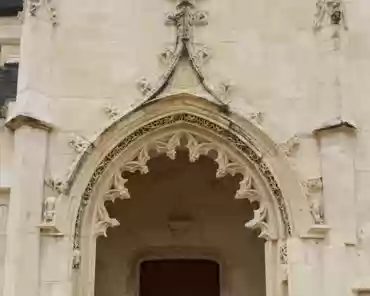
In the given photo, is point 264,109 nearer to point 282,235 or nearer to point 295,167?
point 295,167

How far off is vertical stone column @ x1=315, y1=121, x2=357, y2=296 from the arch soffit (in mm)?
286

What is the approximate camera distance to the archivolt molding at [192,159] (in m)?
8.12

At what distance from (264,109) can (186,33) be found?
1092 mm

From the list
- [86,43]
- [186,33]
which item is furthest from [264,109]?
[86,43]

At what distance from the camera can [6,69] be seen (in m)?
8.73

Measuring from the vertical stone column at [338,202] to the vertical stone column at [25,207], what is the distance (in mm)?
2651

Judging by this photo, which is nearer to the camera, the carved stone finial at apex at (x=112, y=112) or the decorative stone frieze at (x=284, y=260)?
the decorative stone frieze at (x=284, y=260)

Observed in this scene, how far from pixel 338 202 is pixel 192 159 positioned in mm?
1459

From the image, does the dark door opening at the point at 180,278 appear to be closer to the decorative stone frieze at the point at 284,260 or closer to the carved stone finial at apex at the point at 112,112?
the decorative stone frieze at the point at 284,260

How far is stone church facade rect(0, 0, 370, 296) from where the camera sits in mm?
7910

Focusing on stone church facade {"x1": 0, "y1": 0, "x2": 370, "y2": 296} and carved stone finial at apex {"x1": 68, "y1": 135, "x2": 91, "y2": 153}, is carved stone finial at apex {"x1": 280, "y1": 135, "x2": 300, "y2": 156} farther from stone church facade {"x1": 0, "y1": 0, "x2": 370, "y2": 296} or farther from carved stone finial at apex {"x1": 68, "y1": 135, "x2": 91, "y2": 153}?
carved stone finial at apex {"x1": 68, "y1": 135, "x2": 91, "y2": 153}

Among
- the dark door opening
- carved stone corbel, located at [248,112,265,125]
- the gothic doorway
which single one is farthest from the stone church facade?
the dark door opening

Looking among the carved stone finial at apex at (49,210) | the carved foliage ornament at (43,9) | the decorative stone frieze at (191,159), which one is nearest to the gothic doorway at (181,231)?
the decorative stone frieze at (191,159)

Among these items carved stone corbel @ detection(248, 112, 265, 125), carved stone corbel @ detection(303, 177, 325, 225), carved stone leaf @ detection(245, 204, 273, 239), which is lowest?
carved stone leaf @ detection(245, 204, 273, 239)
